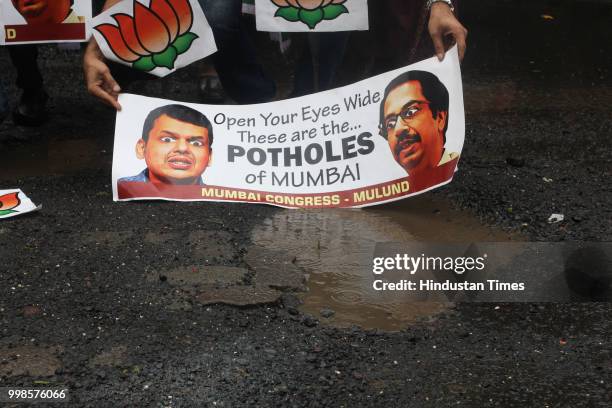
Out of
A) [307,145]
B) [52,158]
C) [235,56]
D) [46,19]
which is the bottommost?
[52,158]

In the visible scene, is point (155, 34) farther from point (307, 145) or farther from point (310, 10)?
point (307, 145)

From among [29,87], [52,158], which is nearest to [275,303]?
[52,158]

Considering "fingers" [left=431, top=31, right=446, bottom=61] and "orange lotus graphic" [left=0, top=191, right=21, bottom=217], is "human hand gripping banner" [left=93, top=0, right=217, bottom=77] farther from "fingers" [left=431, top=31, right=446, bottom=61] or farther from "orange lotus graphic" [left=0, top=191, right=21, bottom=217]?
"fingers" [left=431, top=31, right=446, bottom=61]

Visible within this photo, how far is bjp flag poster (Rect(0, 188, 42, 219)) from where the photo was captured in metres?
3.84

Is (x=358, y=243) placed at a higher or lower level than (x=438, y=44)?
lower

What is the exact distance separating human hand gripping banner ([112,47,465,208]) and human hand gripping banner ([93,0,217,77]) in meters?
0.18

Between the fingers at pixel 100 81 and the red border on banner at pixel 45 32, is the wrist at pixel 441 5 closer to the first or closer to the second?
the fingers at pixel 100 81

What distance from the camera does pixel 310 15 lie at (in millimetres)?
4148

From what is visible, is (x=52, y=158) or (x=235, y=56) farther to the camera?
(x=52, y=158)

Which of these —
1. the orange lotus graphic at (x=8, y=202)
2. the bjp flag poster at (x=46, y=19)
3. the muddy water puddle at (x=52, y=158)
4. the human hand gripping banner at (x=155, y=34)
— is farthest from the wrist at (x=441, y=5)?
the orange lotus graphic at (x=8, y=202)

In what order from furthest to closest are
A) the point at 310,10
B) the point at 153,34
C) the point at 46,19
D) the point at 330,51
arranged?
the point at 330,51
the point at 46,19
the point at 310,10
the point at 153,34

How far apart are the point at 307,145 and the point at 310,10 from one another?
61 centimetres

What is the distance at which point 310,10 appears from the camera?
13.6 feet

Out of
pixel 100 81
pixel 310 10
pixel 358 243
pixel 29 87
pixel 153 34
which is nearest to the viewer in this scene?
pixel 358 243
